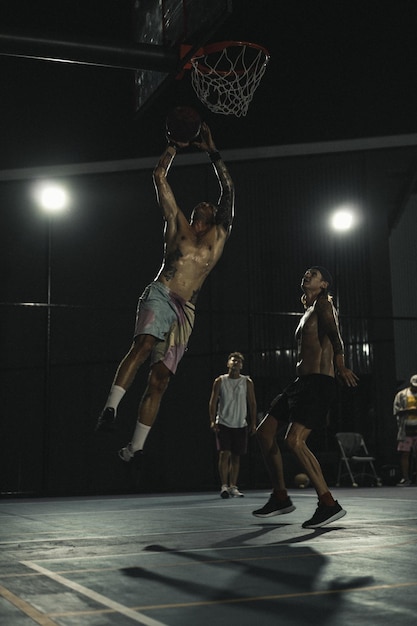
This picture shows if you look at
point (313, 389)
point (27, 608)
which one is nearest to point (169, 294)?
point (313, 389)

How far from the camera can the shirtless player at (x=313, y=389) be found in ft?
19.4

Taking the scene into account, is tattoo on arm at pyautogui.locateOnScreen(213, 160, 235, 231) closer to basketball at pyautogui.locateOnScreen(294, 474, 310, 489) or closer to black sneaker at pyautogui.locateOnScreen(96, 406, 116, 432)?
black sneaker at pyautogui.locateOnScreen(96, 406, 116, 432)

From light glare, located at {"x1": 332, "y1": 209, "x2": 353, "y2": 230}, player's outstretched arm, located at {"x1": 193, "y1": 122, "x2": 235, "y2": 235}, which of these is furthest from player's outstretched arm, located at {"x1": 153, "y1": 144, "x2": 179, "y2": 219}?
light glare, located at {"x1": 332, "y1": 209, "x2": 353, "y2": 230}

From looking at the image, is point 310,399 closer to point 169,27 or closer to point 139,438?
point 139,438

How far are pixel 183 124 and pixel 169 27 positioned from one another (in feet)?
9.09

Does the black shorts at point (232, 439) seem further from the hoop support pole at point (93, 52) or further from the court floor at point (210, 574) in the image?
the hoop support pole at point (93, 52)

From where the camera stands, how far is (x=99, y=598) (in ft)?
9.78

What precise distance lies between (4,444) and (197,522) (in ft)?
42.6

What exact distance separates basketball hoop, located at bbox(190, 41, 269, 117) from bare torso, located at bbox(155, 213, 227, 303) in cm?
219

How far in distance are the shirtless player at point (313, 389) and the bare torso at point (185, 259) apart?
0.83 m

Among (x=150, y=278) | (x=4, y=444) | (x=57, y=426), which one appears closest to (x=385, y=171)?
(x=150, y=278)

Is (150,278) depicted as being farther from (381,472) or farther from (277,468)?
(277,468)

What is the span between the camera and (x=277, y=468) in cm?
646

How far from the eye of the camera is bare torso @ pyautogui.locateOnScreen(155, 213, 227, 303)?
5.88m
